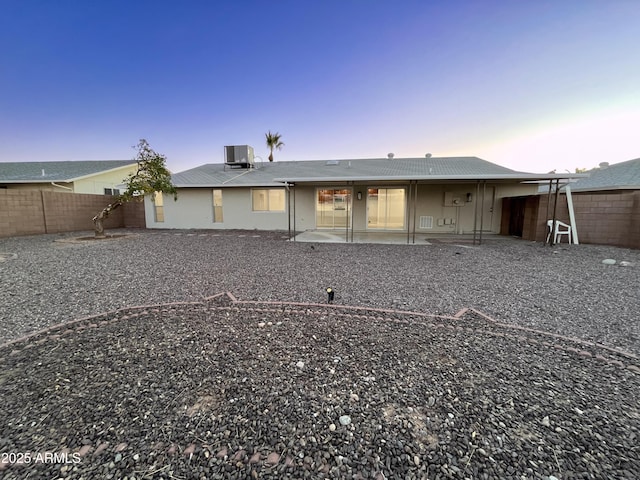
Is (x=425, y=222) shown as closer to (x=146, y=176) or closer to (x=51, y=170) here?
(x=146, y=176)

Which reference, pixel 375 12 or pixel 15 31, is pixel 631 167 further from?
pixel 15 31

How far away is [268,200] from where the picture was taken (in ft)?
41.0

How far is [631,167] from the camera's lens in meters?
12.2

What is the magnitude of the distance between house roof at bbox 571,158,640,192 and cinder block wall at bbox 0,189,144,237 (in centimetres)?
2171

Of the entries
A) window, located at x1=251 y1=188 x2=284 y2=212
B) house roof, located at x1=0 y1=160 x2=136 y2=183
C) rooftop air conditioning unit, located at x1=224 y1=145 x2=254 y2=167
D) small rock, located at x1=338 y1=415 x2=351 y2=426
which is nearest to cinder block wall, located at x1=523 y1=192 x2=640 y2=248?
window, located at x1=251 y1=188 x2=284 y2=212

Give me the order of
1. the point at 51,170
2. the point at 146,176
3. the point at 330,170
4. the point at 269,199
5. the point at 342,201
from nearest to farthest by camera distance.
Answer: the point at 146,176, the point at 342,201, the point at 269,199, the point at 330,170, the point at 51,170

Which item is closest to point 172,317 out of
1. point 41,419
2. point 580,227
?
point 41,419

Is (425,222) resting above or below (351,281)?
above

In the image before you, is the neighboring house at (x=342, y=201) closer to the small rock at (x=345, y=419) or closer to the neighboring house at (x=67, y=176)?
the neighboring house at (x=67, y=176)

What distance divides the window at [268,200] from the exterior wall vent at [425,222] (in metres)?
6.51

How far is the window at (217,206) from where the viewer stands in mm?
12836

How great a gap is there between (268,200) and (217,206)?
8.93ft

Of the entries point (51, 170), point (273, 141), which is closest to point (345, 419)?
point (273, 141)

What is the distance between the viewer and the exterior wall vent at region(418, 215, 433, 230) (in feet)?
38.6
